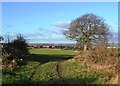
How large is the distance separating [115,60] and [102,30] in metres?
44.2

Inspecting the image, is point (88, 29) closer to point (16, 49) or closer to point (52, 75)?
point (16, 49)

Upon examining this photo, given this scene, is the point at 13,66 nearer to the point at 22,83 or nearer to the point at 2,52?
the point at 2,52

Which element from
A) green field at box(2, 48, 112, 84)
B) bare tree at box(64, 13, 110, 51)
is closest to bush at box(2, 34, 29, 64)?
green field at box(2, 48, 112, 84)

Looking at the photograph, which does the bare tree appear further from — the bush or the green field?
the green field

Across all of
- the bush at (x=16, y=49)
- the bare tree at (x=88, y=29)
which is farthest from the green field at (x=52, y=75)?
the bare tree at (x=88, y=29)

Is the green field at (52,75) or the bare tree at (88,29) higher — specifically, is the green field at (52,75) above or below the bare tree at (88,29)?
below

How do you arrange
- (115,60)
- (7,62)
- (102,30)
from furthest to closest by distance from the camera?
A: (102,30)
(7,62)
(115,60)

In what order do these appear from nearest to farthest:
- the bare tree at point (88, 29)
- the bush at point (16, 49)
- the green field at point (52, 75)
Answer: the green field at point (52, 75)
the bush at point (16, 49)
the bare tree at point (88, 29)

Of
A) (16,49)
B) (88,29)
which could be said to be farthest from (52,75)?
(88,29)

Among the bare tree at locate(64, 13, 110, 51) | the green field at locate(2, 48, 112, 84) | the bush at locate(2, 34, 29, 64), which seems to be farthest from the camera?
the bare tree at locate(64, 13, 110, 51)

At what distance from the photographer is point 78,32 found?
7200 centimetres

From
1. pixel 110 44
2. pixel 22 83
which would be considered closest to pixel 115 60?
pixel 110 44

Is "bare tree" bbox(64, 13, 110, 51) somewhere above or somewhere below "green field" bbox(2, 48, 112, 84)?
above

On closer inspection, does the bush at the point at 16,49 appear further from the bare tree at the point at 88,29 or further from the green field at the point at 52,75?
the bare tree at the point at 88,29
